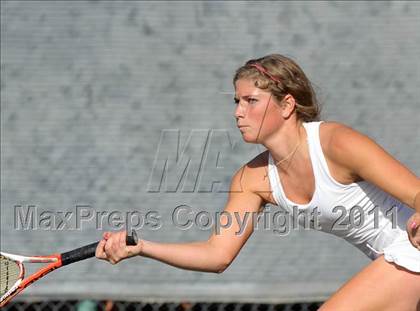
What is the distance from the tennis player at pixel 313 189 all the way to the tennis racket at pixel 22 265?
0.11 m

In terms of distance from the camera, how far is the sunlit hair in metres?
3.40

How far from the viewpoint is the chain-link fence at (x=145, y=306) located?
15.8 ft

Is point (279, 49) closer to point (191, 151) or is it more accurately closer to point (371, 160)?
point (191, 151)

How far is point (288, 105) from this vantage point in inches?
135

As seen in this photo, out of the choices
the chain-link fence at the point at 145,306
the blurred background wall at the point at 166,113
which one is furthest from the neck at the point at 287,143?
the chain-link fence at the point at 145,306

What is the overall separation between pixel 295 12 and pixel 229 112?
0.55 m

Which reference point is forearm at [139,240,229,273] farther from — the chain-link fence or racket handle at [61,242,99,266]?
the chain-link fence

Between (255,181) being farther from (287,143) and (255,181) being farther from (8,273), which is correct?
(8,273)

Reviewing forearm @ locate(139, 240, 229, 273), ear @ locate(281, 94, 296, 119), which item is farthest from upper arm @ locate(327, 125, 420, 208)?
forearm @ locate(139, 240, 229, 273)

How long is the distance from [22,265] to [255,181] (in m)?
0.89

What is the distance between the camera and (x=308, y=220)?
347 centimetres

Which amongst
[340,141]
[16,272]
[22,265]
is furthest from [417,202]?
[16,272]

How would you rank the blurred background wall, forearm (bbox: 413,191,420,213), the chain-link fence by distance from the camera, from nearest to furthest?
forearm (bbox: 413,191,420,213) → the blurred background wall → the chain-link fence

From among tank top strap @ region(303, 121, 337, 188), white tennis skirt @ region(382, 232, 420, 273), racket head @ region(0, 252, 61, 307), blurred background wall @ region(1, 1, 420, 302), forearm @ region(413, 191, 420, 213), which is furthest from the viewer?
blurred background wall @ region(1, 1, 420, 302)
